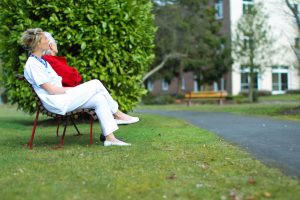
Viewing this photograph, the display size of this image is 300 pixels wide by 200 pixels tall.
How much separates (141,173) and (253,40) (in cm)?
3125

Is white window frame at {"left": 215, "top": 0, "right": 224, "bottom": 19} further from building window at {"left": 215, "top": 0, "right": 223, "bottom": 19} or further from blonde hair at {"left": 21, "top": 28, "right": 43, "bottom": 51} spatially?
blonde hair at {"left": 21, "top": 28, "right": 43, "bottom": 51}

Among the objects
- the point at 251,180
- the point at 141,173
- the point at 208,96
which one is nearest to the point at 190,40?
the point at 208,96

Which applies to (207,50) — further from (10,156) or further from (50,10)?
(10,156)

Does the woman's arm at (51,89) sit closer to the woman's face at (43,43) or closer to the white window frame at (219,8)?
the woman's face at (43,43)

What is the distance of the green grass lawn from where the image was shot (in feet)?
15.0

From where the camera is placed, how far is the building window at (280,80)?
5162 cm

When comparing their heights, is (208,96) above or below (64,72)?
below

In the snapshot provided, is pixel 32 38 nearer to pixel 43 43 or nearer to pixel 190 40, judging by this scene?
pixel 43 43

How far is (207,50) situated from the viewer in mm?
39188

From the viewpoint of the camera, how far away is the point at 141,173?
211 inches

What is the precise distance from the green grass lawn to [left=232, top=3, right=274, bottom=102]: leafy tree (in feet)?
92.5

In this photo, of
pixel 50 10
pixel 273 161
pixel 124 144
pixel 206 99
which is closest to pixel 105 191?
pixel 273 161

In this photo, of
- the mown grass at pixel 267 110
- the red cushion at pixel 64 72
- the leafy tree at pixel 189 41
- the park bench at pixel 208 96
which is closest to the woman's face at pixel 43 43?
the red cushion at pixel 64 72

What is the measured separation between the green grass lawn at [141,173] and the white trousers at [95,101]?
355 mm
